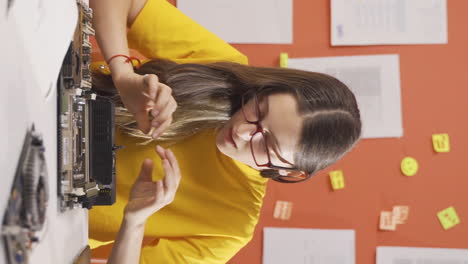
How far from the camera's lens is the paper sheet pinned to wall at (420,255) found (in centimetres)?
174

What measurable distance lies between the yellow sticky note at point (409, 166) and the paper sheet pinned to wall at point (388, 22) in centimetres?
46

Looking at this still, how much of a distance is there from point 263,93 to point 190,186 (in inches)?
13.0

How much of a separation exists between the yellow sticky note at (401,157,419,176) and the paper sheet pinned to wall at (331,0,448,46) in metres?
0.46

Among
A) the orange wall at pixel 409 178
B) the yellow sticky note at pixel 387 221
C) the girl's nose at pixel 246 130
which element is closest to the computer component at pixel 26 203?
the girl's nose at pixel 246 130

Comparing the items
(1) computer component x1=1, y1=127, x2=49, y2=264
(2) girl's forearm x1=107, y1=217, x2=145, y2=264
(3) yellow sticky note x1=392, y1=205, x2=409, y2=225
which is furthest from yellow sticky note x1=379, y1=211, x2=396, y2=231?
(1) computer component x1=1, y1=127, x2=49, y2=264

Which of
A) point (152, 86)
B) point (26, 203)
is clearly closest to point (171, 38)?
point (152, 86)

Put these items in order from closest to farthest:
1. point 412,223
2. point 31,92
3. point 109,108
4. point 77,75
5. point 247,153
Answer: point 31,92 < point 77,75 < point 109,108 < point 247,153 < point 412,223

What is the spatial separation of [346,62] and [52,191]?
142 cm

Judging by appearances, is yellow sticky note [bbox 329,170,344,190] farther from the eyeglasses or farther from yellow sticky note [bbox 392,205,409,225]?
the eyeglasses

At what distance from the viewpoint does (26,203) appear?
0.50 m

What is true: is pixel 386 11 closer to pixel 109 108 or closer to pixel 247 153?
pixel 247 153

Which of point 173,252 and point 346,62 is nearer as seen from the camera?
point 173,252

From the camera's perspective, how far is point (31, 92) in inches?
22.5

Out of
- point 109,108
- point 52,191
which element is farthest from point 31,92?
point 109,108
